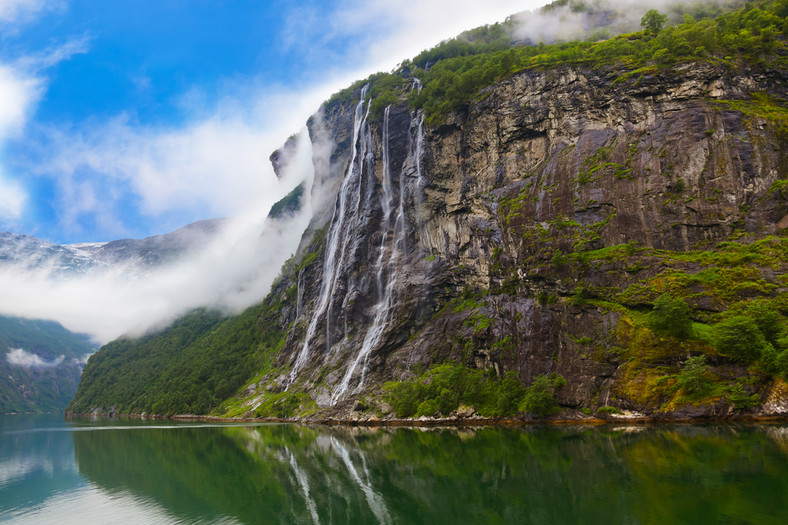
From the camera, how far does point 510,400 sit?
47781mm

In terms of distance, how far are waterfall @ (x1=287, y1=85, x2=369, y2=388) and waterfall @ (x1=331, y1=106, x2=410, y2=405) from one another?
22.3 feet

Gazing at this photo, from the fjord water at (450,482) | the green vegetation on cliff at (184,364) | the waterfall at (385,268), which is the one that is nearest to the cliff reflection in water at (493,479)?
the fjord water at (450,482)

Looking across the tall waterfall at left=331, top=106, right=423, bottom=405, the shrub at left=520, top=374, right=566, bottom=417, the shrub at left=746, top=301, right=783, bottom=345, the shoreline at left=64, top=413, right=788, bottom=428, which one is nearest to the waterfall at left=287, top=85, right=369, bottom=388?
the tall waterfall at left=331, top=106, right=423, bottom=405

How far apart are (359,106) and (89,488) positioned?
92.2 meters

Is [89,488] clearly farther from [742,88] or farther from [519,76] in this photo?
[742,88]

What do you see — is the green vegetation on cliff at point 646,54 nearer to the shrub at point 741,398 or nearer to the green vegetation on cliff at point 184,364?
the shrub at point 741,398

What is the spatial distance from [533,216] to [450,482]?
43.2 m

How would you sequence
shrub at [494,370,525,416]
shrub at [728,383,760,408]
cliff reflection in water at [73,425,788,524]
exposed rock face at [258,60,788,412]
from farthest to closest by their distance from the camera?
exposed rock face at [258,60,788,412], shrub at [494,370,525,416], shrub at [728,383,760,408], cliff reflection in water at [73,425,788,524]

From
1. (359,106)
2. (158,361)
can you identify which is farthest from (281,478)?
(158,361)

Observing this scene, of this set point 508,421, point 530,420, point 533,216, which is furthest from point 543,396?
point 533,216

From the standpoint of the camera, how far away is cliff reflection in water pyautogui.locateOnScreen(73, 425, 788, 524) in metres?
15.8

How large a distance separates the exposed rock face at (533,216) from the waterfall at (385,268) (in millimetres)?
274

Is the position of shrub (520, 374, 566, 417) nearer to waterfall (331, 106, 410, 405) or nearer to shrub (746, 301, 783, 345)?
shrub (746, 301, 783, 345)

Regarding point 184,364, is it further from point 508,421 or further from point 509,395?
point 508,421
